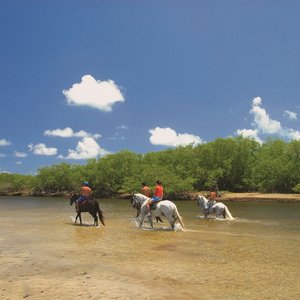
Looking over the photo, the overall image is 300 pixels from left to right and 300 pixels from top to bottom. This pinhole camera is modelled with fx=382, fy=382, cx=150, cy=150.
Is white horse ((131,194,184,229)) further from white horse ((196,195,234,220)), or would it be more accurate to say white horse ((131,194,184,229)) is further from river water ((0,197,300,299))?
white horse ((196,195,234,220))

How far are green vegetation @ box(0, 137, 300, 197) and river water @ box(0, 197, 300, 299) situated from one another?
1925 inches

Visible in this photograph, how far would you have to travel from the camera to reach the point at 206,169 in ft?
264

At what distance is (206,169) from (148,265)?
7037 centimetres

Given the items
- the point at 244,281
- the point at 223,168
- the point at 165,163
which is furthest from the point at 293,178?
the point at 244,281

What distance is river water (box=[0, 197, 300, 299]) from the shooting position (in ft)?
27.6

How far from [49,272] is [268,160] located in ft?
218

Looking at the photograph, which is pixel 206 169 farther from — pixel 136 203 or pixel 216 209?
pixel 136 203

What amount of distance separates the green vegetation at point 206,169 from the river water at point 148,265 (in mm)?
48892

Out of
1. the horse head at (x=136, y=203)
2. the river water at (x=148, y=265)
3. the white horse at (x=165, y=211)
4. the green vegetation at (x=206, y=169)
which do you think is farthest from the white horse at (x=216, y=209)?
the green vegetation at (x=206, y=169)

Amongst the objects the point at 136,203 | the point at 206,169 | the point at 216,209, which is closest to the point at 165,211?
the point at 136,203

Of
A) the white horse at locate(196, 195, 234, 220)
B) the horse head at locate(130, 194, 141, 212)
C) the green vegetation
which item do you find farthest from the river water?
the green vegetation

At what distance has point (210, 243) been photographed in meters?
15.6

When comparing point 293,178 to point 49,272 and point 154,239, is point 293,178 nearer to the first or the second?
point 154,239

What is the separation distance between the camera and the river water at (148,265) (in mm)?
8422
